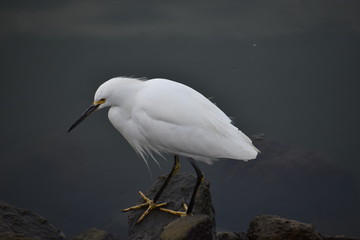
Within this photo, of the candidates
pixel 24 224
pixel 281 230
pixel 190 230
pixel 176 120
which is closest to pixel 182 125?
pixel 176 120

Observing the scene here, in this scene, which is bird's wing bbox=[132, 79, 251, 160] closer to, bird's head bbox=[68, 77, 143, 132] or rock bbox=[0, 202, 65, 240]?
bird's head bbox=[68, 77, 143, 132]

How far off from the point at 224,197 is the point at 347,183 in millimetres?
1332

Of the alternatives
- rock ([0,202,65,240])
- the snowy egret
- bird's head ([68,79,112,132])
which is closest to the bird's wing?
the snowy egret

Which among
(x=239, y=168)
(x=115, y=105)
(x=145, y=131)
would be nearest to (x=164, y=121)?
(x=145, y=131)

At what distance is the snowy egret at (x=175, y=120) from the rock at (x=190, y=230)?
1.53ft

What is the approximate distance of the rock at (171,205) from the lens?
3506 millimetres

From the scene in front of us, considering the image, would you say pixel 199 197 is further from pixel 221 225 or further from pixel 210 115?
pixel 221 225

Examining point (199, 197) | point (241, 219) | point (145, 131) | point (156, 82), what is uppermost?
point (156, 82)

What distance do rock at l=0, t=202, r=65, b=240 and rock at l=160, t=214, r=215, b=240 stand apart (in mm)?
1045

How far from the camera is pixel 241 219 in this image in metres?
4.58

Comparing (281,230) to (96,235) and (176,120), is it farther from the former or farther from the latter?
(96,235)

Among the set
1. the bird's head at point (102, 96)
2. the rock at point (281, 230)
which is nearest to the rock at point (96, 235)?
the bird's head at point (102, 96)

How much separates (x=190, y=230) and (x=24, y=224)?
1.36 m

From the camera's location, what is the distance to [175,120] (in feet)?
10.6
